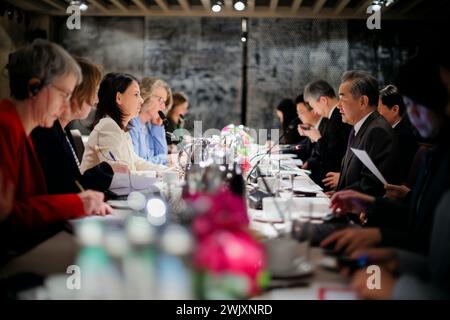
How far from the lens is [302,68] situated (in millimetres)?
8570

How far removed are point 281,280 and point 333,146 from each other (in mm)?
2852

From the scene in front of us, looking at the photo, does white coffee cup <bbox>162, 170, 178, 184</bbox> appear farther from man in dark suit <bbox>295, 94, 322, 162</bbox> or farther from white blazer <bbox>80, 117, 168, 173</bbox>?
man in dark suit <bbox>295, 94, 322, 162</bbox>

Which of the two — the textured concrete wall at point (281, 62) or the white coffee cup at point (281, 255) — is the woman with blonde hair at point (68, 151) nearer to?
the white coffee cup at point (281, 255)

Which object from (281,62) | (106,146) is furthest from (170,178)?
(281,62)

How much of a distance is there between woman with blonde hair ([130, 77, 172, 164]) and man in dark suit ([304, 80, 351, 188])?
1324 mm

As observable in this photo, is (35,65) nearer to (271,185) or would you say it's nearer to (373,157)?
(271,185)

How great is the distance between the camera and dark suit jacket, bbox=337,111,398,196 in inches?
110

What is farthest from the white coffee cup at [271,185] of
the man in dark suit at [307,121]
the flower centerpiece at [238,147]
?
the man in dark suit at [307,121]

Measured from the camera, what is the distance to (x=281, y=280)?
1.32 m

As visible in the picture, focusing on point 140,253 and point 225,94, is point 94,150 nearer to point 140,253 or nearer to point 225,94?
point 140,253

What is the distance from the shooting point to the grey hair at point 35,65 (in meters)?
1.64

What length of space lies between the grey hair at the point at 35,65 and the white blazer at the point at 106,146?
135cm
